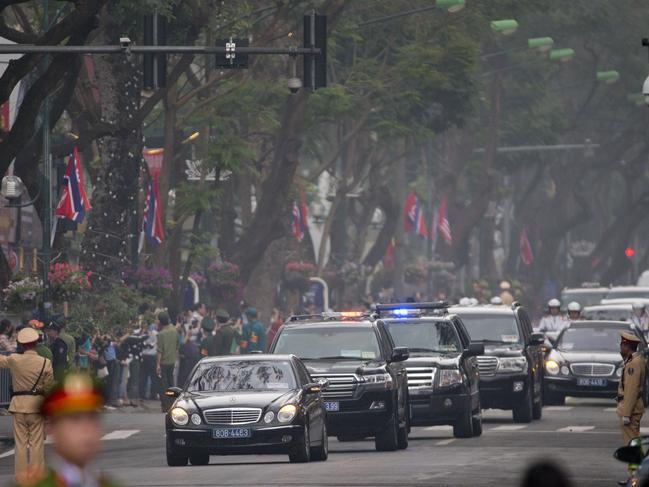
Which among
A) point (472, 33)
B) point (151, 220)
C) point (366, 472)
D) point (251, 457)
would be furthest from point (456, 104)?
point (366, 472)

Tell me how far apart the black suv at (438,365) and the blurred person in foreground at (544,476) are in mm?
20002

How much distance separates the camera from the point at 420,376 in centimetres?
2611

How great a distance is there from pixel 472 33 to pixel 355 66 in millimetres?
4368

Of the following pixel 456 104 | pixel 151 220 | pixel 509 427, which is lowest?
pixel 509 427

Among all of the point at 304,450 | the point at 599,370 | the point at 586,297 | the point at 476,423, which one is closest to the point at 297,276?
the point at 586,297

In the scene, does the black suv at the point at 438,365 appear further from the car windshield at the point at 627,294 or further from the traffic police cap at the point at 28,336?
the car windshield at the point at 627,294

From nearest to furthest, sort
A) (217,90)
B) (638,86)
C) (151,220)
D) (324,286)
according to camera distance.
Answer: (151,220)
(217,90)
(324,286)
(638,86)

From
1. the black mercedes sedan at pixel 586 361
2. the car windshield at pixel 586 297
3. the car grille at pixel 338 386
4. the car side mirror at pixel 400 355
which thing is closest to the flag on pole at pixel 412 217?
the car windshield at pixel 586 297

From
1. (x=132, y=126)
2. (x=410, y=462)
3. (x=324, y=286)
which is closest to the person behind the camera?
(x=410, y=462)

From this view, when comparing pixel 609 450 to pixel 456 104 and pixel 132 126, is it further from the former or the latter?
pixel 456 104

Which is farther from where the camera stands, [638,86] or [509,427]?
[638,86]

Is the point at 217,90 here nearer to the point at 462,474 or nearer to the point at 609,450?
the point at 609,450

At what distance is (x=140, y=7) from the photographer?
1278 inches

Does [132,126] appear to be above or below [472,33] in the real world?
below
